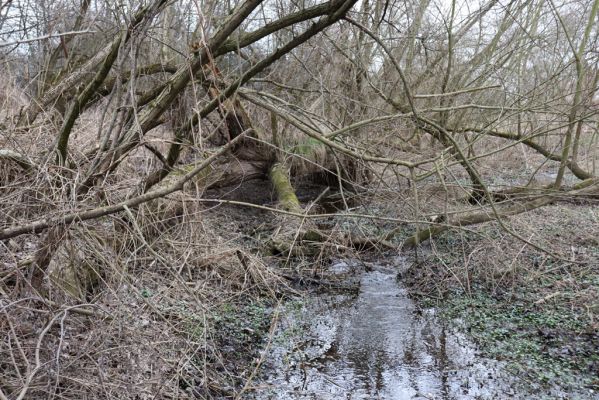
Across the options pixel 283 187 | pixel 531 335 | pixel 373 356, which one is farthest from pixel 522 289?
pixel 283 187

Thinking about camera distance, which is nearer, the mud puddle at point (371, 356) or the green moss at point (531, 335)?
the mud puddle at point (371, 356)

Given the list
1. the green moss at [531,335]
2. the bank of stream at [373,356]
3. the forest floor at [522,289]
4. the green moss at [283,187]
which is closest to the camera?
the bank of stream at [373,356]

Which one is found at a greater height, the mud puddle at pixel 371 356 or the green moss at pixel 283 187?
the green moss at pixel 283 187

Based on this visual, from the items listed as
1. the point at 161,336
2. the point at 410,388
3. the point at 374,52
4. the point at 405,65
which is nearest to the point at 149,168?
the point at 161,336

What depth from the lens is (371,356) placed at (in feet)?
19.0

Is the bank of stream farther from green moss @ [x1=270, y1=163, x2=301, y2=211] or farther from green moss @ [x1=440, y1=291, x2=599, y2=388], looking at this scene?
green moss @ [x1=270, y1=163, x2=301, y2=211]

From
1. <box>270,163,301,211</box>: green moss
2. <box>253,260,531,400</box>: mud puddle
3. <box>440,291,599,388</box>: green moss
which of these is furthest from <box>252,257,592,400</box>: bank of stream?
<box>270,163,301,211</box>: green moss

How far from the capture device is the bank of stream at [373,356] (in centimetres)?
504

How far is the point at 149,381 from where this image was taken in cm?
345

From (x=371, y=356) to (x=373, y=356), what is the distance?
0.07 feet

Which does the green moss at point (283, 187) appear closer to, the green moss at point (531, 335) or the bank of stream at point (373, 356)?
the bank of stream at point (373, 356)

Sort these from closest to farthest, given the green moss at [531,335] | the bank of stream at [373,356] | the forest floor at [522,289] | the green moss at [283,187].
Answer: the bank of stream at [373,356], the green moss at [531,335], the forest floor at [522,289], the green moss at [283,187]

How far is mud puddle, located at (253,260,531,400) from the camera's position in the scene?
5055mm

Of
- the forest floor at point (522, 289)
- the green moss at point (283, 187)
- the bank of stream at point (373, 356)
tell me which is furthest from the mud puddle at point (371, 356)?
the green moss at point (283, 187)
